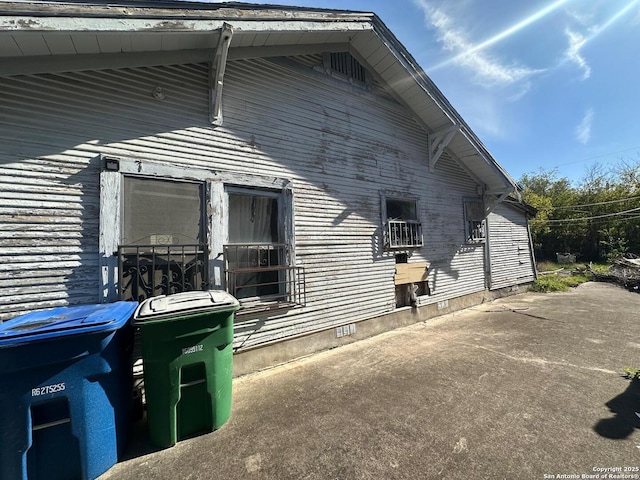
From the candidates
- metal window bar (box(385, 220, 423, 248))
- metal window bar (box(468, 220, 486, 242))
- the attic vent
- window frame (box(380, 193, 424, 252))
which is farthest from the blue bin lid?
metal window bar (box(468, 220, 486, 242))

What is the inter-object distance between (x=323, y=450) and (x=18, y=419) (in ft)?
7.75

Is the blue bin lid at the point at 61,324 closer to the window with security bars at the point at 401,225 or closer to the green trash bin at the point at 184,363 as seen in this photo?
the green trash bin at the point at 184,363

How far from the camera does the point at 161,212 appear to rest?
146 inches

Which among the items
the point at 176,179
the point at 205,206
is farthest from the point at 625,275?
the point at 176,179

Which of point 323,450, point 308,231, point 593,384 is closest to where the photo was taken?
point 323,450

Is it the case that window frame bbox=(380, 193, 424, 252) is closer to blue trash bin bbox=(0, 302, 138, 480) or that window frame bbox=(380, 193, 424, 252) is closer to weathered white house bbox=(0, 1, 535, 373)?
weathered white house bbox=(0, 1, 535, 373)

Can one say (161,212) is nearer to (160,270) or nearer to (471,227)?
(160,270)

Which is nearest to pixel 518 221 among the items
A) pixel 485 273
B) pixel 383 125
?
pixel 485 273

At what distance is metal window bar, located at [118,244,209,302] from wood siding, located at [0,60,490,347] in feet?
0.98

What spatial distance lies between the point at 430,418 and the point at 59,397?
3.37 metres

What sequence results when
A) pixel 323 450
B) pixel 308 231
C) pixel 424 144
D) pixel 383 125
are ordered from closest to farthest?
pixel 323 450 < pixel 308 231 < pixel 383 125 < pixel 424 144

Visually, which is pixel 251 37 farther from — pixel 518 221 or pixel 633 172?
pixel 633 172

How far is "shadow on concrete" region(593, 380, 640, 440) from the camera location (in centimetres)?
261

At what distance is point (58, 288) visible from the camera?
10.0ft
